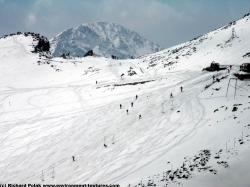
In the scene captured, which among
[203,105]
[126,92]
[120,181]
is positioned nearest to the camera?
[120,181]

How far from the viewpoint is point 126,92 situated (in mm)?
57281

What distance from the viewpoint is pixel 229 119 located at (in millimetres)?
33594

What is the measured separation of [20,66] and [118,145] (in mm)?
65788

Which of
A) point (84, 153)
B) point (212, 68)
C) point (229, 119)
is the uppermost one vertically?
point (212, 68)

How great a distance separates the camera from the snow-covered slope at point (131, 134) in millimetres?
25641

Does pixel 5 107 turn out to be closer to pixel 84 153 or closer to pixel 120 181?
pixel 84 153

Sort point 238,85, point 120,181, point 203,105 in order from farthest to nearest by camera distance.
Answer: point 238,85 → point 203,105 → point 120,181

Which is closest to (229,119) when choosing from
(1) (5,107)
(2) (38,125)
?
(2) (38,125)

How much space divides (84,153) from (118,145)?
133 inches

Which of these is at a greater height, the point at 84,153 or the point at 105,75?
the point at 105,75

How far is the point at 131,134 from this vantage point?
1510 inches

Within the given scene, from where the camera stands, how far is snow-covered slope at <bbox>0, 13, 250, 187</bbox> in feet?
84.1

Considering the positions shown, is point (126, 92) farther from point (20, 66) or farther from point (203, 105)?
point (20, 66)

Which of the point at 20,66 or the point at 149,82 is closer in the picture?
the point at 149,82
